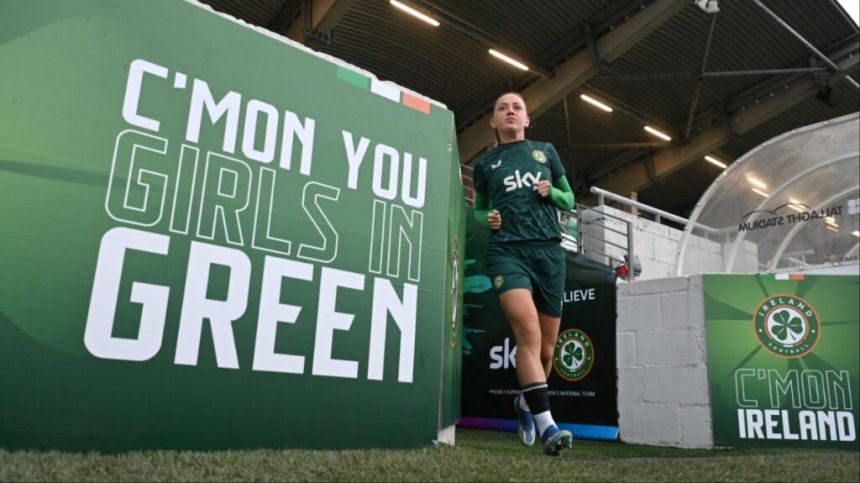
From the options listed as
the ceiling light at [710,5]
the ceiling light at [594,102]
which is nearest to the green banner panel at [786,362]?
the ceiling light at [710,5]

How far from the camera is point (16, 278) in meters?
1.42

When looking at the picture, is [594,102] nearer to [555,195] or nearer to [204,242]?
[555,195]

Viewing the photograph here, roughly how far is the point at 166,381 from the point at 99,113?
0.75 meters

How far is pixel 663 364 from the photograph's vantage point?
3.79 meters

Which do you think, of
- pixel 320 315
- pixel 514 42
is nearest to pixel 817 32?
pixel 514 42

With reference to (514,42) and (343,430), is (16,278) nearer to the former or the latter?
(343,430)

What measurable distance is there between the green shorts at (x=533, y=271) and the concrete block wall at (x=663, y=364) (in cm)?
172

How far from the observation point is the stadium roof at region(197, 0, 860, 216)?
8609mm

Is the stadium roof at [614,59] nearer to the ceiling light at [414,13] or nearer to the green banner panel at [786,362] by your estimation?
the ceiling light at [414,13]

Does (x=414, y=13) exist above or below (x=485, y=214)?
above

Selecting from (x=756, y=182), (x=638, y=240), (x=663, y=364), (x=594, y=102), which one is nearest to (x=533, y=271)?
(x=663, y=364)

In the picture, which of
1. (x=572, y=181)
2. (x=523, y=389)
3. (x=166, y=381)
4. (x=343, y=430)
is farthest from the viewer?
(x=572, y=181)

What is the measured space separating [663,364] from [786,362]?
69cm

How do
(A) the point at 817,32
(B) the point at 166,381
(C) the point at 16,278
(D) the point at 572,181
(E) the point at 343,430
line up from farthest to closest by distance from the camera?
(D) the point at 572,181
(A) the point at 817,32
(E) the point at 343,430
(B) the point at 166,381
(C) the point at 16,278
